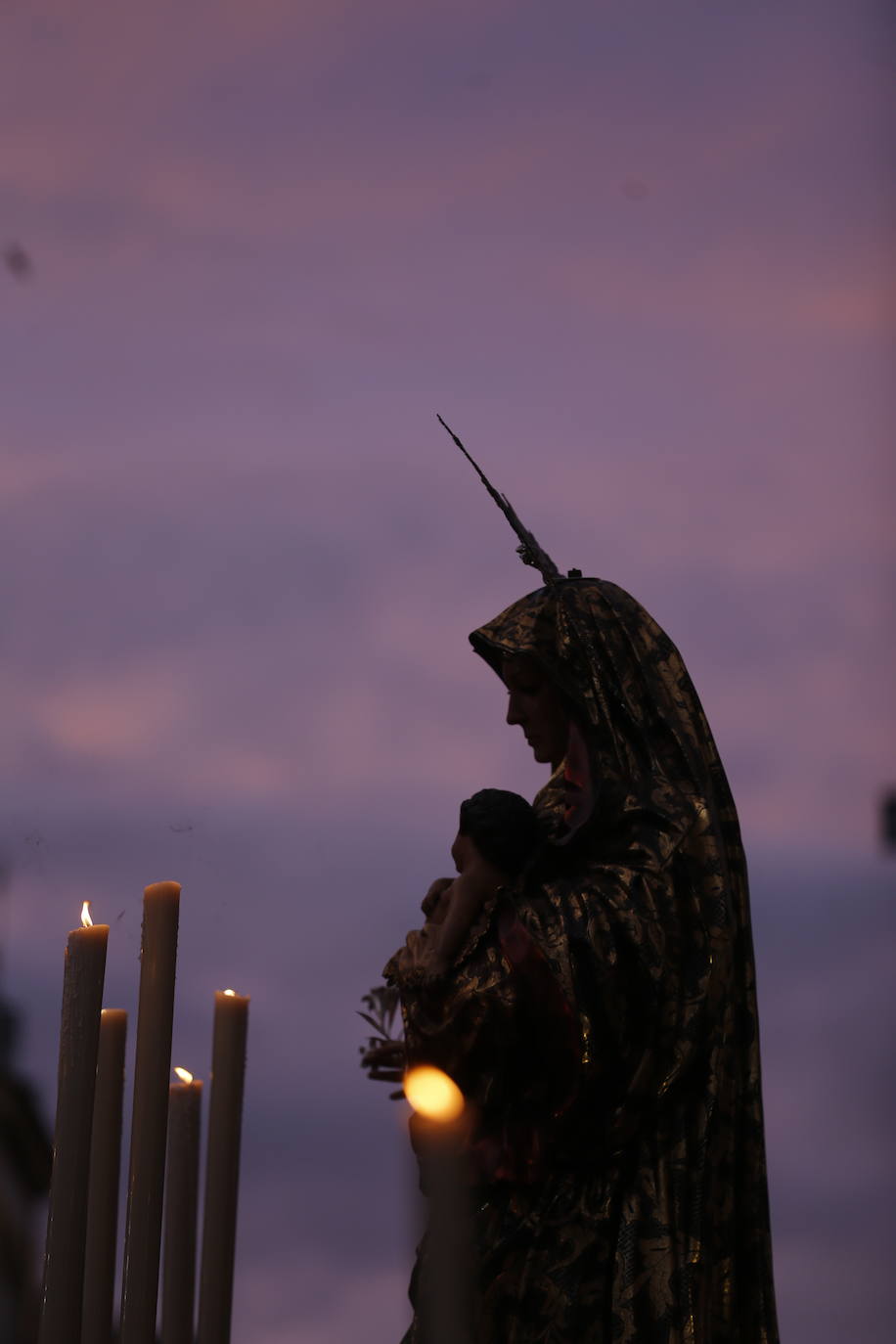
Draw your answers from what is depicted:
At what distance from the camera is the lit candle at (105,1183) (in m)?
2.56

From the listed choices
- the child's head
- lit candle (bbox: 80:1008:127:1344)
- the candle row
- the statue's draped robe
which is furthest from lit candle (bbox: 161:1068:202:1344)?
the child's head

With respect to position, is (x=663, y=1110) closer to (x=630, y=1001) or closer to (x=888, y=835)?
(x=630, y=1001)

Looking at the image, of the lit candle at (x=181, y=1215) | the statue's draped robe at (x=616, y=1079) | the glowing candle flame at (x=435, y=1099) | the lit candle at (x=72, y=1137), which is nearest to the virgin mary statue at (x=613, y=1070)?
the statue's draped robe at (x=616, y=1079)

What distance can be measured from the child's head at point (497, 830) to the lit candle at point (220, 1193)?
51 cm

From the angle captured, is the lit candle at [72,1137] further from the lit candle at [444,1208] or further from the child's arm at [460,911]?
the child's arm at [460,911]

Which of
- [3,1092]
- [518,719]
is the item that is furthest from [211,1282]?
[3,1092]

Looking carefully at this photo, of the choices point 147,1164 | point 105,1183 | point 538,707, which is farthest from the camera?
point 538,707

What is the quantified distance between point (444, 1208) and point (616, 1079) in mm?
998

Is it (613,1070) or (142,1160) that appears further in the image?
(613,1070)

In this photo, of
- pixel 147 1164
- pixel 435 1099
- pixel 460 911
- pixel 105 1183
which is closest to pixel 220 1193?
pixel 105 1183

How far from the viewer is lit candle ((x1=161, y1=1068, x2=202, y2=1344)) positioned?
3.05 metres

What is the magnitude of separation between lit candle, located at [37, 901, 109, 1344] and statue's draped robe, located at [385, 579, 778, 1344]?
63 centimetres

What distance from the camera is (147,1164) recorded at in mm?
2557

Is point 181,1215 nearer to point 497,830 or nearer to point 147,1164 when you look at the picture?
point 147,1164
